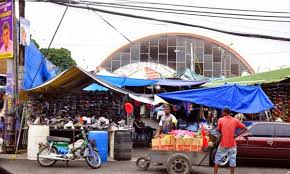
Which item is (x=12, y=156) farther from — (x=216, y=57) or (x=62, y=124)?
(x=216, y=57)

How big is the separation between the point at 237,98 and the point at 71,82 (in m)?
6.09

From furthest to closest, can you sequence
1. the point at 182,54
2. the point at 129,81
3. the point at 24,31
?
the point at 182,54, the point at 129,81, the point at 24,31

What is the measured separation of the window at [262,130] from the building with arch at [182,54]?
1951 inches

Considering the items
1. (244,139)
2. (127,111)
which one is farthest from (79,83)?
(244,139)

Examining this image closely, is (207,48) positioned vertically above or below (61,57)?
above

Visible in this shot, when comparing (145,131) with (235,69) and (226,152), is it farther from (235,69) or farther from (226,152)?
(235,69)

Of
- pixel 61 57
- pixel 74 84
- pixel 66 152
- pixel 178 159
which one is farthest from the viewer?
pixel 61 57

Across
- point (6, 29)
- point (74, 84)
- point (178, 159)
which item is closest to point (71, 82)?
point (74, 84)

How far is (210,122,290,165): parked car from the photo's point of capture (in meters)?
13.5

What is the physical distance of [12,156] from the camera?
15.1 meters

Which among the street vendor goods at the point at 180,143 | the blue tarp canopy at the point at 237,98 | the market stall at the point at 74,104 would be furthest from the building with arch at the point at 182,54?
the street vendor goods at the point at 180,143

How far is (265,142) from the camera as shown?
1354cm

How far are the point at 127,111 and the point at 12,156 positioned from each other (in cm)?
447

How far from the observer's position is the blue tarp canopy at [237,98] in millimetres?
15945
